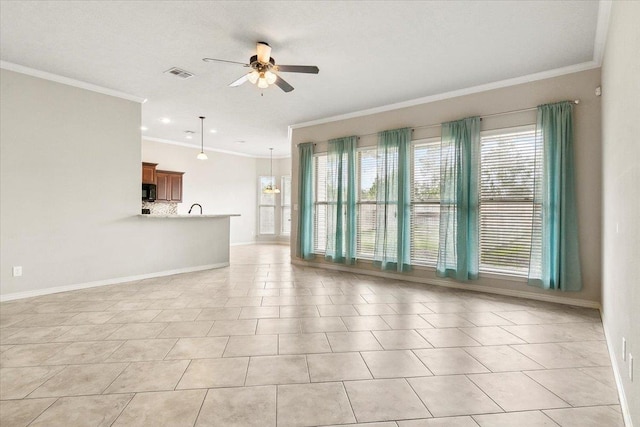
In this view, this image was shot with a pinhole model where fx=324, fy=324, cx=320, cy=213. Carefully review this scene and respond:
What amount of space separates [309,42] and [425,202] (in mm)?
3126

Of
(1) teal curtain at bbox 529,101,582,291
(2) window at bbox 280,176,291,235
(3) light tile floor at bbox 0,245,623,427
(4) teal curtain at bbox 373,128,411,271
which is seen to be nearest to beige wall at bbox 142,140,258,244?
(2) window at bbox 280,176,291,235

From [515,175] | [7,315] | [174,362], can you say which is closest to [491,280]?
[515,175]

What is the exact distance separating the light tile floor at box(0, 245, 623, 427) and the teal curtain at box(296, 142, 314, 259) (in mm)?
2515

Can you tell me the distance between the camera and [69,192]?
473 centimetres

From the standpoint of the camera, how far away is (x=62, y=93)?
15.4 feet

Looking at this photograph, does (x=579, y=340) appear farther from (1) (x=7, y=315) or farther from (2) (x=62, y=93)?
(2) (x=62, y=93)

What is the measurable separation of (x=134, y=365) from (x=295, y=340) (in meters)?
1.29

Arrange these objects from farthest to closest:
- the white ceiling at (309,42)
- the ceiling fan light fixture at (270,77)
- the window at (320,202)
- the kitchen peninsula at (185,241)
Result: 1. the window at (320,202)
2. the kitchen peninsula at (185,241)
3. the ceiling fan light fixture at (270,77)
4. the white ceiling at (309,42)

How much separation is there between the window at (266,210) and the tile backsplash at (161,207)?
124 inches

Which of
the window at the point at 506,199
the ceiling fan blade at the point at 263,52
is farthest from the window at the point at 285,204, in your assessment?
the ceiling fan blade at the point at 263,52

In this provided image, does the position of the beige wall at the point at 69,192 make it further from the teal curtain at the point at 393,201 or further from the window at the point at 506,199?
the window at the point at 506,199

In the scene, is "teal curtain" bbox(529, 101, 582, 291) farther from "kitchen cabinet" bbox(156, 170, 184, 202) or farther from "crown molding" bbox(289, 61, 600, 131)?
"kitchen cabinet" bbox(156, 170, 184, 202)

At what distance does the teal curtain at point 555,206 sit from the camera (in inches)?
162

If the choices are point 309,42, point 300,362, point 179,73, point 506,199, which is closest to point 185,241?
point 179,73
